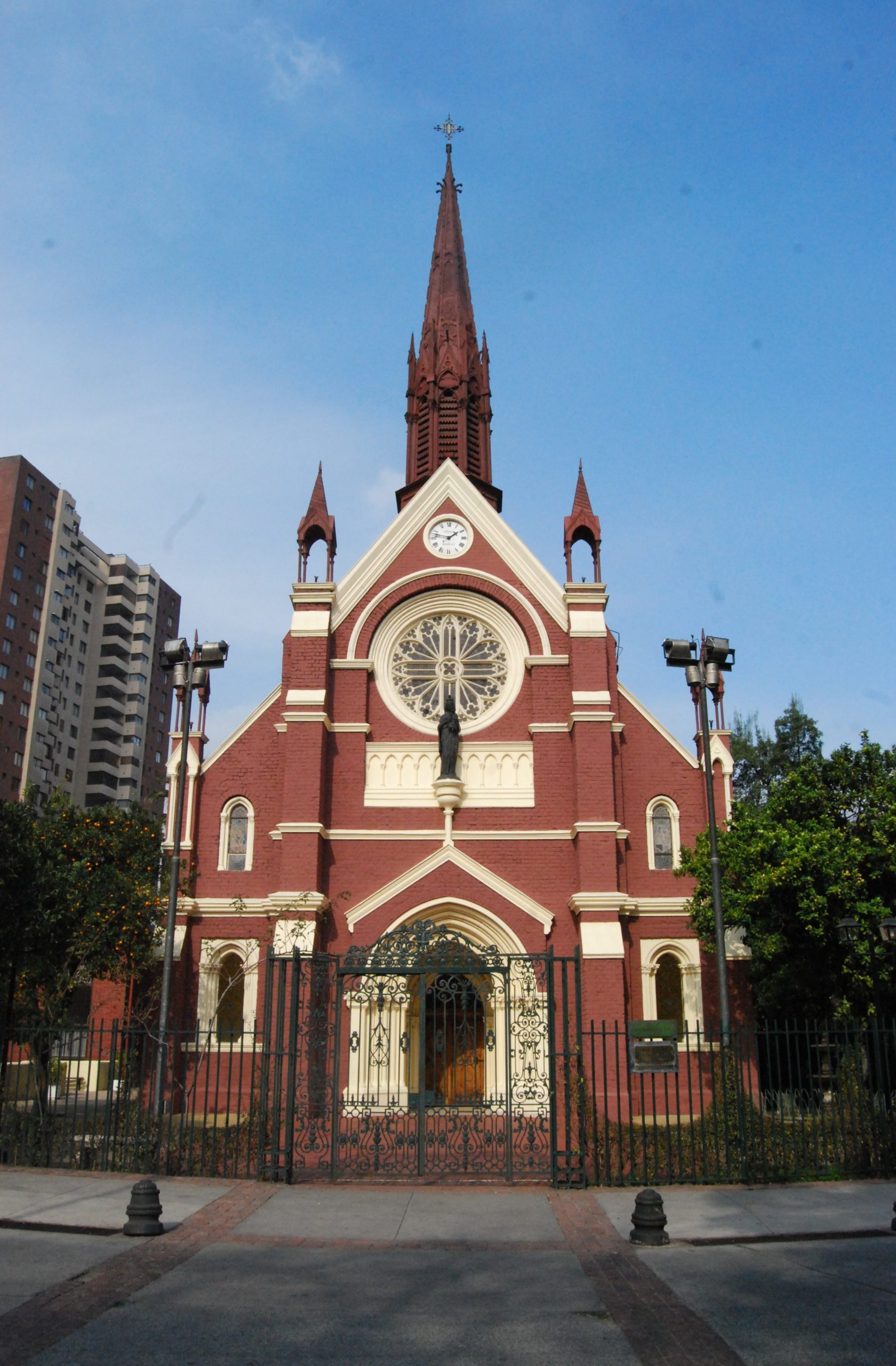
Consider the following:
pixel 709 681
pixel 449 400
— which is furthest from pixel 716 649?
pixel 449 400

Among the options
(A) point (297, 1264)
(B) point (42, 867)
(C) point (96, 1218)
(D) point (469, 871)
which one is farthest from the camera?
(D) point (469, 871)

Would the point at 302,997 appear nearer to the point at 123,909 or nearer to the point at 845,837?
the point at 123,909

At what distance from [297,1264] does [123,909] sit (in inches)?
494

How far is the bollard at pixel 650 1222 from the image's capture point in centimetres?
1043

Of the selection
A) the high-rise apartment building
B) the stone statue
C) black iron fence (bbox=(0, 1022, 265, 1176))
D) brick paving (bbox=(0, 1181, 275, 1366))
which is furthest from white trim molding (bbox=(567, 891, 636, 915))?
the high-rise apartment building

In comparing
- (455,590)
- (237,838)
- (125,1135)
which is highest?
(455,590)

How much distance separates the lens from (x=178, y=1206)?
39.8 feet

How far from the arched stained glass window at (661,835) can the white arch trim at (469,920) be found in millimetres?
4030

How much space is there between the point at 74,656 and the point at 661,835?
5688 centimetres

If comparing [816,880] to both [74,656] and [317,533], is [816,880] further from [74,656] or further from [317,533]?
[74,656]

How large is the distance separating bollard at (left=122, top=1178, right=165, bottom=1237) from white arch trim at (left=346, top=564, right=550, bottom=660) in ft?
50.1

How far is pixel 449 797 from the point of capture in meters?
23.4

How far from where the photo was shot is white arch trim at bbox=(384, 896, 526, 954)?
22.1 metres

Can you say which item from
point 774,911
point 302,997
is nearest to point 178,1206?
point 302,997
